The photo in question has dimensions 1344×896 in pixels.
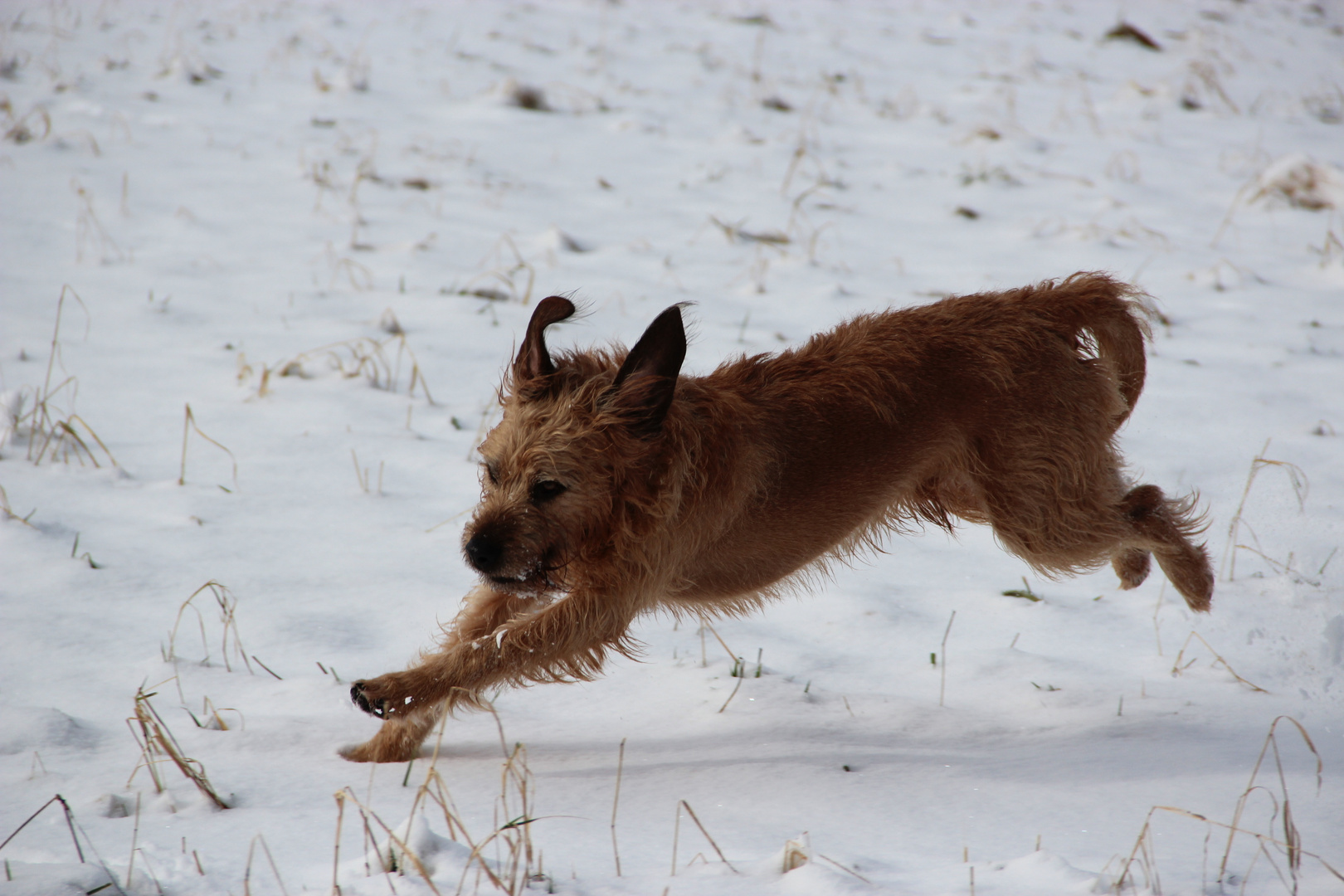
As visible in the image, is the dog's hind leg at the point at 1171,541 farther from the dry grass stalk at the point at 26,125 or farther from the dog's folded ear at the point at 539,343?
the dry grass stalk at the point at 26,125

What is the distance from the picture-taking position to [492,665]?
2795 millimetres

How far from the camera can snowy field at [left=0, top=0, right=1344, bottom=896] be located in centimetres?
252

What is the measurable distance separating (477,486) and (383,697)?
201 centimetres

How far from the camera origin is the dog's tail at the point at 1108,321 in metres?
3.54

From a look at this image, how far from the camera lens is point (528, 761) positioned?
2.96 meters

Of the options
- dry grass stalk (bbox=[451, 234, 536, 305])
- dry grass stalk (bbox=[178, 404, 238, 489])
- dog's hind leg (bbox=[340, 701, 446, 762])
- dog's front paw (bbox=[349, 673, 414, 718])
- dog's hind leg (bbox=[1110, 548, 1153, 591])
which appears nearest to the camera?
dog's front paw (bbox=[349, 673, 414, 718])

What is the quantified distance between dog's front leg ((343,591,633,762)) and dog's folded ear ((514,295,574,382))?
0.69 m

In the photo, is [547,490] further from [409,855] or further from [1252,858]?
[1252,858]

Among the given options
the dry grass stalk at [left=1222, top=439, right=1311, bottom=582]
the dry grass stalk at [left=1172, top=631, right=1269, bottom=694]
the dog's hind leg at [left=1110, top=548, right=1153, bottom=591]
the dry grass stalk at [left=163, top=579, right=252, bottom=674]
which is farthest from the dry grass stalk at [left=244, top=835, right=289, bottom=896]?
the dry grass stalk at [left=1222, top=439, right=1311, bottom=582]

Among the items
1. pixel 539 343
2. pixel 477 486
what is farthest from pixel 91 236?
pixel 539 343

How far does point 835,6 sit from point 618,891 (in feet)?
57.6

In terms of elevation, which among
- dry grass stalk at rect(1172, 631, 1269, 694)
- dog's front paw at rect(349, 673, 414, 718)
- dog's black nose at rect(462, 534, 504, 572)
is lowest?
dry grass stalk at rect(1172, 631, 1269, 694)

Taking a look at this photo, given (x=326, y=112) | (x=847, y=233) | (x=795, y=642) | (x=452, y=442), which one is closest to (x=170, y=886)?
(x=795, y=642)

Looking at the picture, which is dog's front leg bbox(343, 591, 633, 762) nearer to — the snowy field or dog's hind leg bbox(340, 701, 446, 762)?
dog's hind leg bbox(340, 701, 446, 762)
